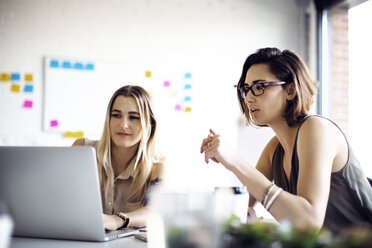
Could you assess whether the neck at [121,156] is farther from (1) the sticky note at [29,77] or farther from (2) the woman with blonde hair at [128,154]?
(1) the sticky note at [29,77]

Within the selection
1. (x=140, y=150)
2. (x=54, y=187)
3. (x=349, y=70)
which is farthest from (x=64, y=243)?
(x=349, y=70)

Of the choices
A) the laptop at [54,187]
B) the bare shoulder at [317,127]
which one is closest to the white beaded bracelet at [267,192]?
the bare shoulder at [317,127]

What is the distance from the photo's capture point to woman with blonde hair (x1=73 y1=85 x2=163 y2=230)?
1.72m

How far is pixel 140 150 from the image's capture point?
1819mm

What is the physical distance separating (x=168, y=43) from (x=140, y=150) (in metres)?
1.87

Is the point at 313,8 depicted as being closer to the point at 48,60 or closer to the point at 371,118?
the point at 371,118

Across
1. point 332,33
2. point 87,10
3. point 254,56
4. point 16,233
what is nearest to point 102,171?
point 16,233

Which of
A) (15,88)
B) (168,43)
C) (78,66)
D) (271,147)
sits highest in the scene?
(168,43)

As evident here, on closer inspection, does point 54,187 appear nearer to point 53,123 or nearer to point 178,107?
point 53,123

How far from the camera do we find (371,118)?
10.4ft

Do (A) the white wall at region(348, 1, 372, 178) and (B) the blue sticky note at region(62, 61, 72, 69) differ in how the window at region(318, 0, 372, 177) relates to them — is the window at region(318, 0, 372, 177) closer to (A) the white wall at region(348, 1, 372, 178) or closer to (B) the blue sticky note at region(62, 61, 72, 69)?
(A) the white wall at region(348, 1, 372, 178)

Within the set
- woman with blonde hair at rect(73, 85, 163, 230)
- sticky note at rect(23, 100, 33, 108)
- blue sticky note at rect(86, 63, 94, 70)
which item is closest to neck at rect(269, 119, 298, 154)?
woman with blonde hair at rect(73, 85, 163, 230)

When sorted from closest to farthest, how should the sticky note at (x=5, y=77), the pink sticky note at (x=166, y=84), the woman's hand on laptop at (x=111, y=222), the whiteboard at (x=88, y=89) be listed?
the woman's hand on laptop at (x=111, y=222) → the sticky note at (x=5, y=77) → the whiteboard at (x=88, y=89) → the pink sticky note at (x=166, y=84)

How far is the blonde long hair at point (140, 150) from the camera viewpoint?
1.73m
